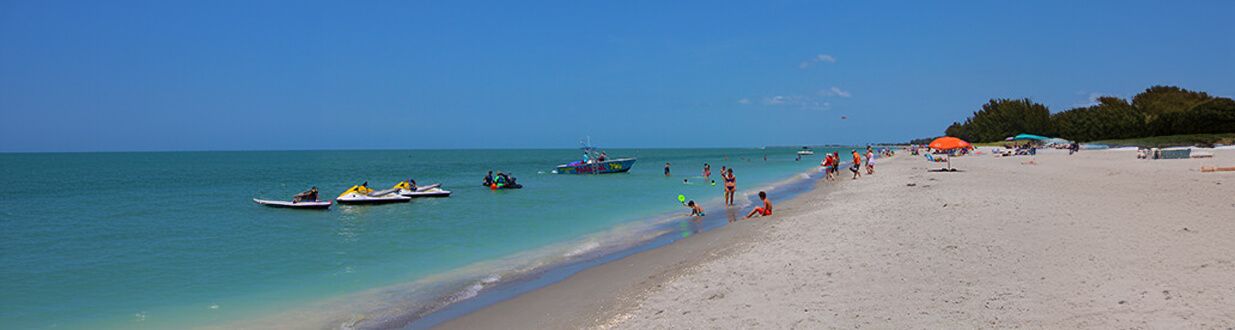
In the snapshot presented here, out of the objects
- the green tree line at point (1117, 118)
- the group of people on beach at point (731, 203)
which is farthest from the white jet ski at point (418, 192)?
the green tree line at point (1117, 118)

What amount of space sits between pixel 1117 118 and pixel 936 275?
8536 cm

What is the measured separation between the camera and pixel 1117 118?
72.5m

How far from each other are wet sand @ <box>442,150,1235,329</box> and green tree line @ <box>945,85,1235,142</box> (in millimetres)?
63720

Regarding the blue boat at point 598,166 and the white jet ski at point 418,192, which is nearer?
the white jet ski at point 418,192

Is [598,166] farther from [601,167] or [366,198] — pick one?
[366,198]

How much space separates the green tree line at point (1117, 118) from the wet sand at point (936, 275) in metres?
63.7

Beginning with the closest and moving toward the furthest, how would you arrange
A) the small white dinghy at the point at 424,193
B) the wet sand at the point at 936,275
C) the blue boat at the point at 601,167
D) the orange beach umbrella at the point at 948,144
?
the wet sand at the point at 936,275 → the orange beach umbrella at the point at 948,144 → the small white dinghy at the point at 424,193 → the blue boat at the point at 601,167

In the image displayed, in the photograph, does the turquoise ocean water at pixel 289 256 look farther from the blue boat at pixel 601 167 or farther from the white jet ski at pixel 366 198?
the blue boat at pixel 601 167

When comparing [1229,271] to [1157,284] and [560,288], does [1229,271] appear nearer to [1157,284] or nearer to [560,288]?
[1157,284]

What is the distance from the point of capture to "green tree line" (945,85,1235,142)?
60.0 metres

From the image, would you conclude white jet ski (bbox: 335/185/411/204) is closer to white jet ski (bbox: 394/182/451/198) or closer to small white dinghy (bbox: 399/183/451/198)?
small white dinghy (bbox: 399/183/451/198)

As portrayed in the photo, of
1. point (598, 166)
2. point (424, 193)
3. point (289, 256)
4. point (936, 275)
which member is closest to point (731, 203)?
point (289, 256)

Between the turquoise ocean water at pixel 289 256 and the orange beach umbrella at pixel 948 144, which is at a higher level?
the orange beach umbrella at pixel 948 144

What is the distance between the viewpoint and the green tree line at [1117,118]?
6001 cm
